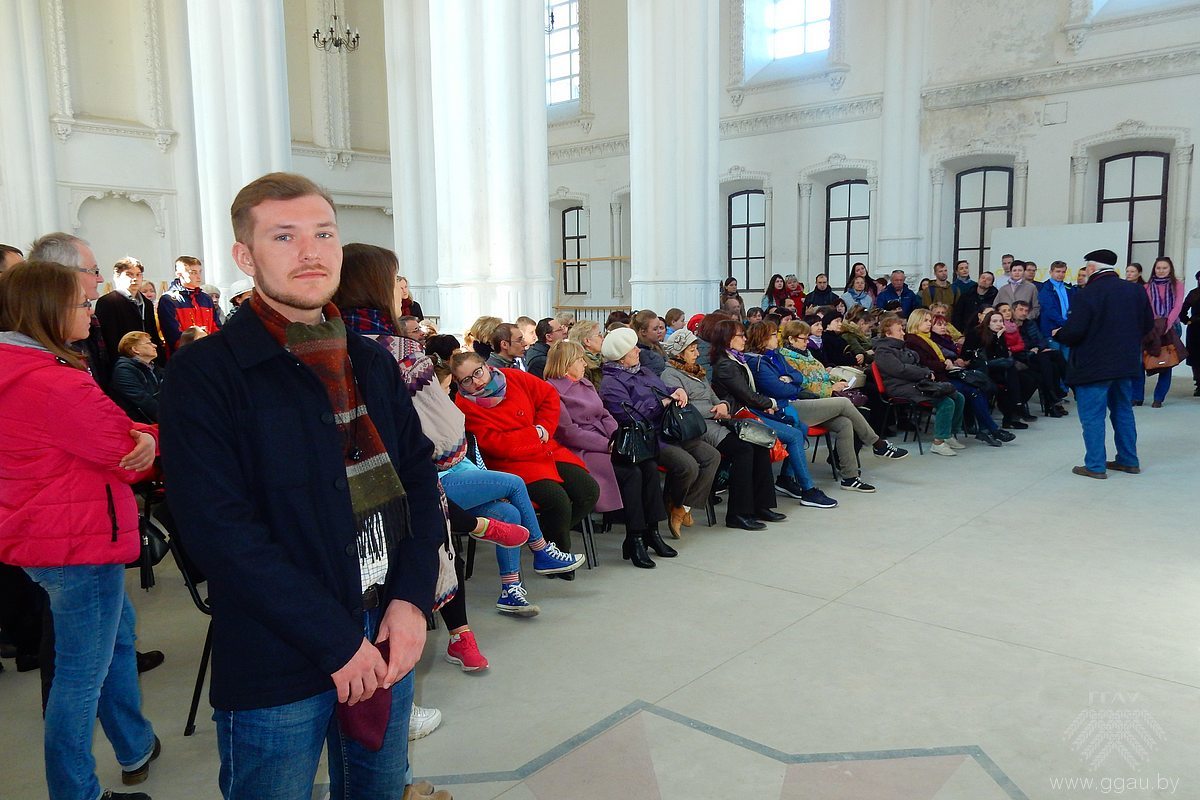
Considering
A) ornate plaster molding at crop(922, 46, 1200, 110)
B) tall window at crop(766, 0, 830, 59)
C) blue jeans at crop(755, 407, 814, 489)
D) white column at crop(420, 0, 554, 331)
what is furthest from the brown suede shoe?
tall window at crop(766, 0, 830, 59)

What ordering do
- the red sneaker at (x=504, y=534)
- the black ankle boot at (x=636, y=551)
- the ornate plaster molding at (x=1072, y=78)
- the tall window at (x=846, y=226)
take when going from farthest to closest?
1. the tall window at (x=846, y=226)
2. the ornate plaster molding at (x=1072, y=78)
3. the black ankle boot at (x=636, y=551)
4. the red sneaker at (x=504, y=534)

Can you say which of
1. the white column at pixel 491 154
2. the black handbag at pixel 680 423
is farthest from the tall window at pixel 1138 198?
the black handbag at pixel 680 423

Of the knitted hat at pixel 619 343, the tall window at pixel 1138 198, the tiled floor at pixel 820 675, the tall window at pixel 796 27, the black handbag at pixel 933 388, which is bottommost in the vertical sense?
the tiled floor at pixel 820 675

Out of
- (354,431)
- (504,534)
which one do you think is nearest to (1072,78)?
(504,534)

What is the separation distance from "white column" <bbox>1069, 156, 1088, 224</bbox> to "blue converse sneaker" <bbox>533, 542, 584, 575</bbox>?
12.6 meters

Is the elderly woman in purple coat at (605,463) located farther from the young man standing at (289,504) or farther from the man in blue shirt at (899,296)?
the man in blue shirt at (899,296)

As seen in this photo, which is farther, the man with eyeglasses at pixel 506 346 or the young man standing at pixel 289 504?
the man with eyeglasses at pixel 506 346

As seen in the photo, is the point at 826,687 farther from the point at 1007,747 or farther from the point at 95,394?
the point at 95,394

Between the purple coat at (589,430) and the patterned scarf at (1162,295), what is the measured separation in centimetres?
885

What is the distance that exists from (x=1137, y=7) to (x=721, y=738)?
1417 centimetres

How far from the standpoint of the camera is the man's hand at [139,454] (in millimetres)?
2307

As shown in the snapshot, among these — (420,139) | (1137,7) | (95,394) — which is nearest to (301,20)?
(420,139)

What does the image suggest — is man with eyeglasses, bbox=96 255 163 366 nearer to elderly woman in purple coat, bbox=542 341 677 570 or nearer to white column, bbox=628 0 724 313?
elderly woman in purple coat, bbox=542 341 677 570

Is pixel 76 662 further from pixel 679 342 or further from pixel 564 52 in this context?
pixel 564 52
